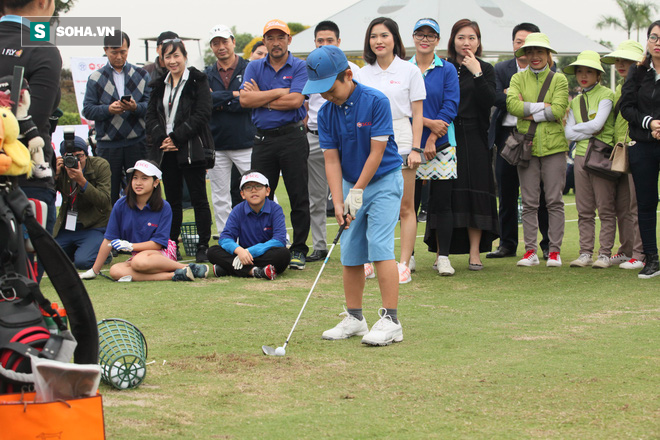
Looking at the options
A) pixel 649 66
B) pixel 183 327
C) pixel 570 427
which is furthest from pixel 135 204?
pixel 570 427

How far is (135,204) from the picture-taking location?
7.98 metres

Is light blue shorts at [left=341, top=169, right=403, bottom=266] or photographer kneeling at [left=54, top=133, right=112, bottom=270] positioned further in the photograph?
photographer kneeling at [left=54, top=133, right=112, bottom=270]

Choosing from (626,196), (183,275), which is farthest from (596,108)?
(183,275)

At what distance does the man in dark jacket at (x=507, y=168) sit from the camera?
8.70m

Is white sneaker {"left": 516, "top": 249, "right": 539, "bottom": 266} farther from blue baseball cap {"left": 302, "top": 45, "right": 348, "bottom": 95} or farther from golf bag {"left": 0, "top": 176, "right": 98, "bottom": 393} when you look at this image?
golf bag {"left": 0, "top": 176, "right": 98, "bottom": 393}

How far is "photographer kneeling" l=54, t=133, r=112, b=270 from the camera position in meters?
8.69

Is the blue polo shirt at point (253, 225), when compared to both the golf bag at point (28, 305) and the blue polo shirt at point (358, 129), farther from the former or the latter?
the golf bag at point (28, 305)

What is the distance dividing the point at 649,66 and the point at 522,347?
3546 millimetres

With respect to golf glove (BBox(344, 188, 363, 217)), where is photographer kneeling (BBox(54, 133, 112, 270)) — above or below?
below

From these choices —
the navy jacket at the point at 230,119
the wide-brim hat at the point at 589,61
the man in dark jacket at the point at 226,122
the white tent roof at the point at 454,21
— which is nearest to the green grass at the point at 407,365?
the wide-brim hat at the point at 589,61

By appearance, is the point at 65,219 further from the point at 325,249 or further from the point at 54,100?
the point at 54,100

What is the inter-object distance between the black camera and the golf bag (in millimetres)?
5312

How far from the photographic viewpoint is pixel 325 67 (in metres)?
5.08
